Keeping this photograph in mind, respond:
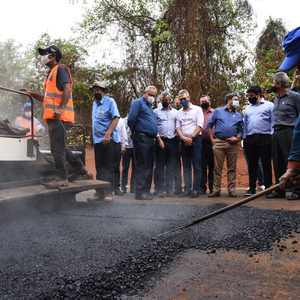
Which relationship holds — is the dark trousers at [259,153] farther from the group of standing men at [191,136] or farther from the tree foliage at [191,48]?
the tree foliage at [191,48]

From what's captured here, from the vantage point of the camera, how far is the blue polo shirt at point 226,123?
20.3 feet

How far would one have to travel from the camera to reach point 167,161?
6621mm

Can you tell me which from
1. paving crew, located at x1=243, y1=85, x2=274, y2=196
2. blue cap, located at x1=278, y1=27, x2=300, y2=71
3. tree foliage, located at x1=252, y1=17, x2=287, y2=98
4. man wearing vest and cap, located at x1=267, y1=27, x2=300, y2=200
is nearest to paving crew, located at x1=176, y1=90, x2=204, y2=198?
paving crew, located at x1=243, y1=85, x2=274, y2=196

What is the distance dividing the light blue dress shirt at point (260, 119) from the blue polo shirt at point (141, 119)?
188 centimetres

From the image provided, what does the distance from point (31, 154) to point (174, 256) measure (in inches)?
116

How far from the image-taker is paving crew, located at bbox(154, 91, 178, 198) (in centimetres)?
655

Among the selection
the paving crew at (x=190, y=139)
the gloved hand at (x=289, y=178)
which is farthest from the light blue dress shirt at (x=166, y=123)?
the gloved hand at (x=289, y=178)

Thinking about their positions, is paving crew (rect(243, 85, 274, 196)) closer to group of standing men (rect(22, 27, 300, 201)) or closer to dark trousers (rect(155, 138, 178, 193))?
group of standing men (rect(22, 27, 300, 201))

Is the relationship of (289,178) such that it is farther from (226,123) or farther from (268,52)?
(268,52)

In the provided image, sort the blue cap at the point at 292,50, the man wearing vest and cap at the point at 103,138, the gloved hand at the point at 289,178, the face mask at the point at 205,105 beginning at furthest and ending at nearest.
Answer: the face mask at the point at 205,105, the man wearing vest and cap at the point at 103,138, the gloved hand at the point at 289,178, the blue cap at the point at 292,50

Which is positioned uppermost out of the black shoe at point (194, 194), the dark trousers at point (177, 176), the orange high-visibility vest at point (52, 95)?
the orange high-visibility vest at point (52, 95)

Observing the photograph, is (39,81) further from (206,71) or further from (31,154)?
(31,154)

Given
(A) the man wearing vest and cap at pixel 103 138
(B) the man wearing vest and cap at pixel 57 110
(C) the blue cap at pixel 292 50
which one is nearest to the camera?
(C) the blue cap at pixel 292 50

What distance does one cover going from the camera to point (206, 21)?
1188 centimetres
